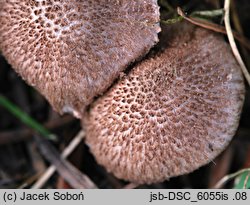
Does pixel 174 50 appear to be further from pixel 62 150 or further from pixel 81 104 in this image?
pixel 62 150

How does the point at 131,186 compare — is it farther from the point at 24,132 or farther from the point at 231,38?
the point at 231,38

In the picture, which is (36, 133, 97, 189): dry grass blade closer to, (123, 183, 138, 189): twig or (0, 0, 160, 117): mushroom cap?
(123, 183, 138, 189): twig

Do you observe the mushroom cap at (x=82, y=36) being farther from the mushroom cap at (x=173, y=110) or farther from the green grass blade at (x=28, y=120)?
the green grass blade at (x=28, y=120)

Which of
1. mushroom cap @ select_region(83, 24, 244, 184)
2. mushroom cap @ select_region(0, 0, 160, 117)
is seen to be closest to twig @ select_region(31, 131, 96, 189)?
mushroom cap @ select_region(83, 24, 244, 184)

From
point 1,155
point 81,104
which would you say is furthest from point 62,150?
point 81,104

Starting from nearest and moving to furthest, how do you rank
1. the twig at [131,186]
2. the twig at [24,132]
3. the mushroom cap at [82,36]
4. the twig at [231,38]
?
the mushroom cap at [82,36] < the twig at [231,38] < the twig at [131,186] < the twig at [24,132]

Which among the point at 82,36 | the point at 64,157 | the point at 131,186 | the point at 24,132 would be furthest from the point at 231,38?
the point at 24,132

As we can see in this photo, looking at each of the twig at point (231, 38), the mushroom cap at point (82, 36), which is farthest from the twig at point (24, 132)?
the twig at point (231, 38)
